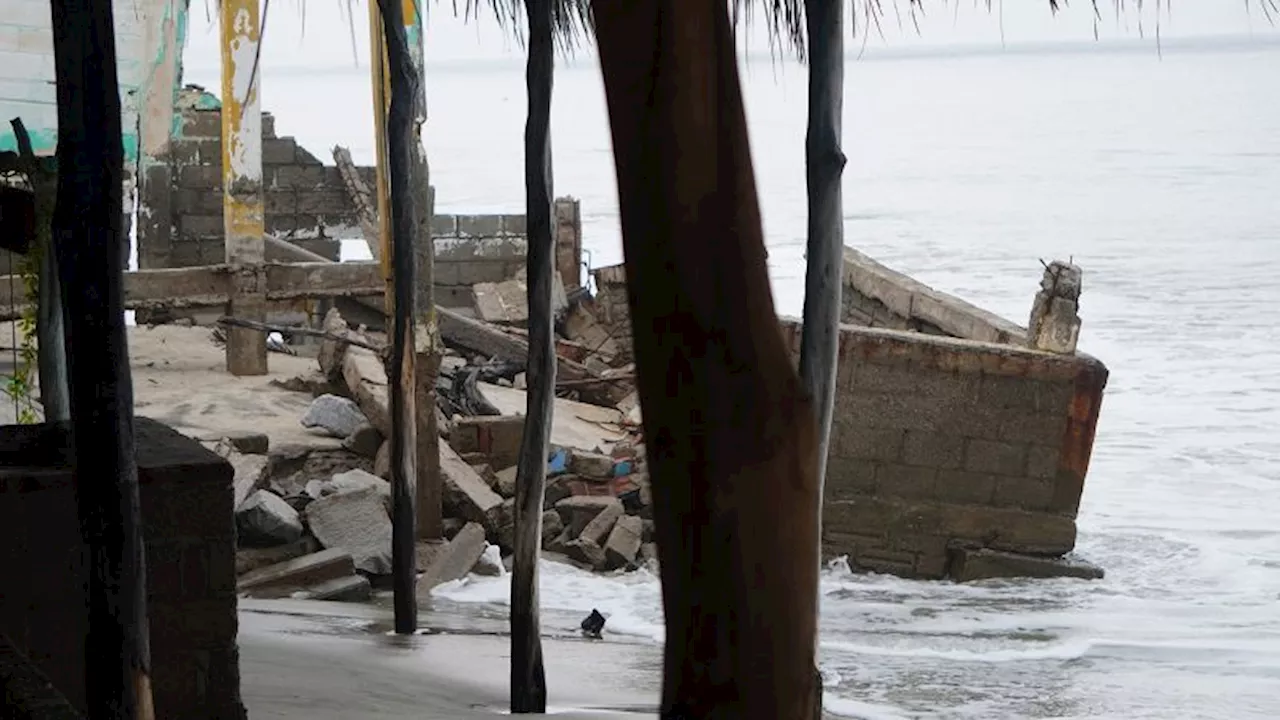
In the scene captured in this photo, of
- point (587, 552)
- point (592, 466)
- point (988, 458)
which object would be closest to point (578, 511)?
point (587, 552)

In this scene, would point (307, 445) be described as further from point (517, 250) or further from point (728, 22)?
point (728, 22)

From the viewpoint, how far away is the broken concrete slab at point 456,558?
33.7 ft

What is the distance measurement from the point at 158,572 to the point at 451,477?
6.82 metres

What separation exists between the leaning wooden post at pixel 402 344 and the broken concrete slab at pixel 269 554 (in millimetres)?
1323

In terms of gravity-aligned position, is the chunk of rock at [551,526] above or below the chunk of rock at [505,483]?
below

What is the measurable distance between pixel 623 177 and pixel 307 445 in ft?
31.4

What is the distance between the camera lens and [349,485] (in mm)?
10617

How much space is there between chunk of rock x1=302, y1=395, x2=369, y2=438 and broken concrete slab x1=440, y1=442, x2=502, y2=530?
2.82ft

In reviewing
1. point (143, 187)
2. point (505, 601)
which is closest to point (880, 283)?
point (505, 601)

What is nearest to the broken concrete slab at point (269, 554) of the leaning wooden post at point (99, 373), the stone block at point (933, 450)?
the stone block at point (933, 450)

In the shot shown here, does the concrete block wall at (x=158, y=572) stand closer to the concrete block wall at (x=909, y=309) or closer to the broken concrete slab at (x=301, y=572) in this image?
the broken concrete slab at (x=301, y=572)

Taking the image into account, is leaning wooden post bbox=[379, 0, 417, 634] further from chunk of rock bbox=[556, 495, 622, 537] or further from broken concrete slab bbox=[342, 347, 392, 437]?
chunk of rock bbox=[556, 495, 622, 537]

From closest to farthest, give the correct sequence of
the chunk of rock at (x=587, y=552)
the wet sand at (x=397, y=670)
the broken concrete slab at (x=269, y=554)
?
the wet sand at (x=397, y=670) < the broken concrete slab at (x=269, y=554) < the chunk of rock at (x=587, y=552)

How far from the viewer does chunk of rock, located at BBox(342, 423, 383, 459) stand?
1172 centimetres
